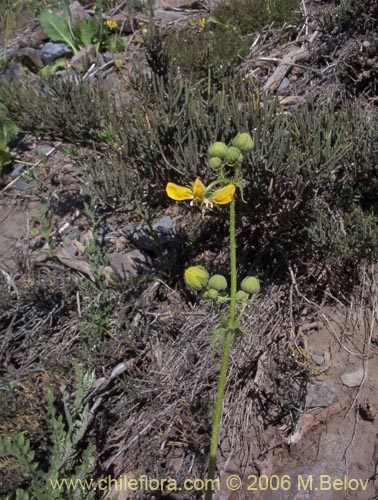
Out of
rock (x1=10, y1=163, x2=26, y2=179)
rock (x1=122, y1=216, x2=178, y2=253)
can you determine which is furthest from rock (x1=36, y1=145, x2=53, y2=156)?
rock (x1=122, y1=216, x2=178, y2=253)

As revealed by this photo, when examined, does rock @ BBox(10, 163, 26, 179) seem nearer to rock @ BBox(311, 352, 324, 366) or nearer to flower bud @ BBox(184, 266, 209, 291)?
rock @ BBox(311, 352, 324, 366)

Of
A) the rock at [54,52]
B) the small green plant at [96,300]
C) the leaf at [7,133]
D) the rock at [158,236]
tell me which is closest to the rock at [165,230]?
the rock at [158,236]

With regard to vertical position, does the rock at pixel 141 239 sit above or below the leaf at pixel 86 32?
below

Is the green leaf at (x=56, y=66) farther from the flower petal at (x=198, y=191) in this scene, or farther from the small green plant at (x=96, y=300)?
the flower petal at (x=198, y=191)

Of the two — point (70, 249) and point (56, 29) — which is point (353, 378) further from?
point (56, 29)

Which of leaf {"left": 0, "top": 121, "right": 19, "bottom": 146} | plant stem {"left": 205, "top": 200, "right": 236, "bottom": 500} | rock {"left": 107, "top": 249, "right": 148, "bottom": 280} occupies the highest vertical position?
plant stem {"left": 205, "top": 200, "right": 236, "bottom": 500}

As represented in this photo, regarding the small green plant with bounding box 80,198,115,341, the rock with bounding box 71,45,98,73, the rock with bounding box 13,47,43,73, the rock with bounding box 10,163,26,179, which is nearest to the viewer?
the small green plant with bounding box 80,198,115,341

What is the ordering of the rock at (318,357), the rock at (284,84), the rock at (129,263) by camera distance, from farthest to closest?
the rock at (284,84) → the rock at (129,263) → the rock at (318,357)

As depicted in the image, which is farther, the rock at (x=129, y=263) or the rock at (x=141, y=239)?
the rock at (x=141, y=239)

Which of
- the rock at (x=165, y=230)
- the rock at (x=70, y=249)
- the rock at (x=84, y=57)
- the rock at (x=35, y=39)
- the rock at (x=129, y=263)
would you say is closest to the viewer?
the rock at (x=129, y=263)
